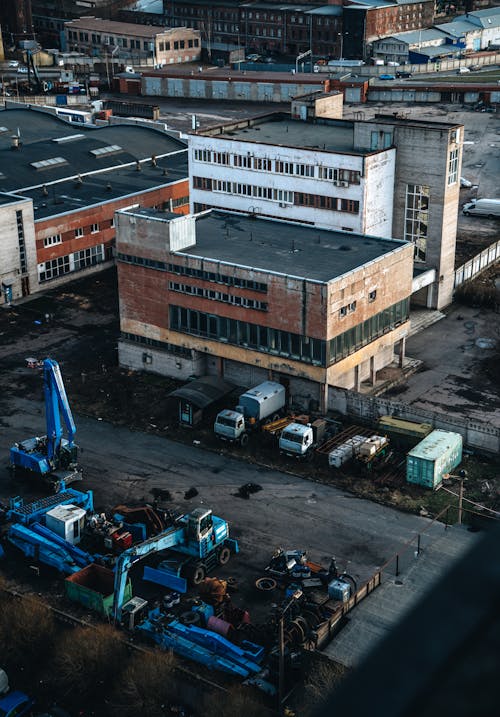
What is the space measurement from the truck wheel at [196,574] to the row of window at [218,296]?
19.9 metres

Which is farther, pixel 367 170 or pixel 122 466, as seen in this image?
pixel 367 170

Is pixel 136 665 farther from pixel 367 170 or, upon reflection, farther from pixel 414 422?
pixel 367 170

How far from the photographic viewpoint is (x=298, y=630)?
3634 centimetres

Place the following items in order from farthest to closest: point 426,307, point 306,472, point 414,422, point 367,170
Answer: point 426,307
point 367,170
point 414,422
point 306,472

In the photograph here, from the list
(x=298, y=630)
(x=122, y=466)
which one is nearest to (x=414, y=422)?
(x=122, y=466)

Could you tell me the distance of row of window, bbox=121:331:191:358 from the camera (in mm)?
62031

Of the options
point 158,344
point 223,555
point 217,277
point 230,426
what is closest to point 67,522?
point 223,555

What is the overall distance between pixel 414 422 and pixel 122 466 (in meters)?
16.3

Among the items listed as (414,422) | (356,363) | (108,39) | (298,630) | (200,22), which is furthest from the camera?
(200,22)

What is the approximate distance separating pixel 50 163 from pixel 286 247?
38.3 meters

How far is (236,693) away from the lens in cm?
3300

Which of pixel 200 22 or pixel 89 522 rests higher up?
pixel 200 22

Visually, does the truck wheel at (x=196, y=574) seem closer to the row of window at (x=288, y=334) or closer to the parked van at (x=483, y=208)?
the row of window at (x=288, y=334)

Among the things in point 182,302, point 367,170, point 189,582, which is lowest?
point 189,582
